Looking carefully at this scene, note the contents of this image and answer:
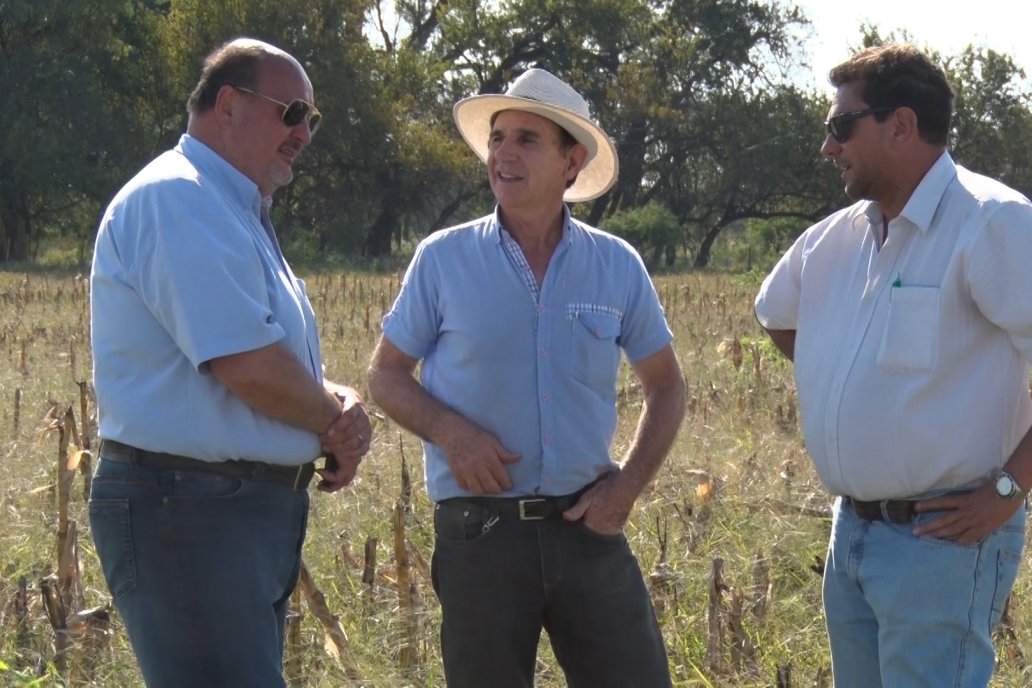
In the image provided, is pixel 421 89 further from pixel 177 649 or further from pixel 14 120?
pixel 177 649

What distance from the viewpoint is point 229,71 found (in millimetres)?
3367

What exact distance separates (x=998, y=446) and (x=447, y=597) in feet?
4.66

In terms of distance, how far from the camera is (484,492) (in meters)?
3.59

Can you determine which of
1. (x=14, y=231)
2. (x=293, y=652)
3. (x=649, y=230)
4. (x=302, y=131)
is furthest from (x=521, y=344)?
(x=649, y=230)

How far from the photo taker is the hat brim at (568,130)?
3.81 m

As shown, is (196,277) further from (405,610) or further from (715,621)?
(715,621)

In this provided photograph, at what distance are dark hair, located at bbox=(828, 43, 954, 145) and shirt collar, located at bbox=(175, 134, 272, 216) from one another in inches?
58.4

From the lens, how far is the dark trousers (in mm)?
3619

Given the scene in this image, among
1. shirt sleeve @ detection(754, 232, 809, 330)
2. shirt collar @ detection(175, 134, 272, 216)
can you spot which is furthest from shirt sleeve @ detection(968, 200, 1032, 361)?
shirt collar @ detection(175, 134, 272, 216)

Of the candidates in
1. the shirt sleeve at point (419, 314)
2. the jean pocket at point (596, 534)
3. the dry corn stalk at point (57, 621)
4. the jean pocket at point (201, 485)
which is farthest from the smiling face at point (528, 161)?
the dry corn stalk at point (57, 621)

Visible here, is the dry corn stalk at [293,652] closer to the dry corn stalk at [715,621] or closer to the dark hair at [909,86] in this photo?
the dry corn stalk at [715,621]

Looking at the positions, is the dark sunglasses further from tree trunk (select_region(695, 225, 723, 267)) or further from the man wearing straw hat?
tree trunk (select_region(695, 225, 723, 267))

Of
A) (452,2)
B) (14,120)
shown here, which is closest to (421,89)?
(452,2)

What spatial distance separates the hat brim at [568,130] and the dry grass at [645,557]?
1.29 metres
